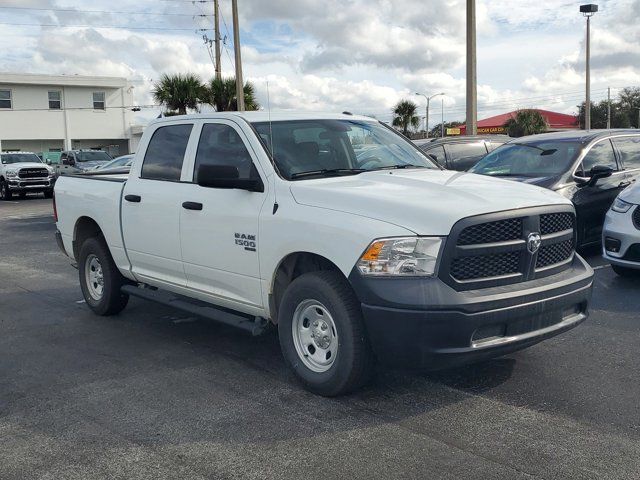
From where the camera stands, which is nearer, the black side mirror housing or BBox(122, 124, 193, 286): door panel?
BBox(122, 124, 193, 286): door panel

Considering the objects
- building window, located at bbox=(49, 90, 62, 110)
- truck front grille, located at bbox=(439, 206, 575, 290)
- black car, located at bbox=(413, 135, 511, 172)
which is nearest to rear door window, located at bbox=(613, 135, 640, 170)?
black car, located at bbox=(413, 135, 511, 172)

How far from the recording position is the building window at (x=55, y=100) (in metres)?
42.8

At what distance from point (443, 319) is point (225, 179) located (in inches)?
74.8

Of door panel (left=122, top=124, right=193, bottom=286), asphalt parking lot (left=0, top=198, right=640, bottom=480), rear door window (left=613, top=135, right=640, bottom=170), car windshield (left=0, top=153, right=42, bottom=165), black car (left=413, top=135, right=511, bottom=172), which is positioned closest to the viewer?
asphalt parking lot (left=0, top=198, right=640, bottom=480)

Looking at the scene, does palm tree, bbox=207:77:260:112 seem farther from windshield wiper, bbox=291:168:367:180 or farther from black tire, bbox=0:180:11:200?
windshield wiper, bbox=291:168:367:180

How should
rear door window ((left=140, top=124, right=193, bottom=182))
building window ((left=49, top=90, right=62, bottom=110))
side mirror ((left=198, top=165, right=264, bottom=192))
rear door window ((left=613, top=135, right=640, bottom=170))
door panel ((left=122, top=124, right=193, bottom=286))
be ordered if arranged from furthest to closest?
building window ((left=49, top=90, right=62, bottom=110)), rear door window ((left=613, top=135, right=640, bottom=170)), rear door window ((left=140, top=124, right=193, bottom=182)), door panel ((left=122, top=124, right=193, bottom=286)), side mirror ((left=198, top=165, right=264, bottom=192))

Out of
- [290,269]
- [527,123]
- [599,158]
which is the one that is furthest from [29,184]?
[527,123]

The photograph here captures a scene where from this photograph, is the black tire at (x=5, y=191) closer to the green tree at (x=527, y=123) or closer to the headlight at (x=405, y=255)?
the headlight at (x=405, y=255)

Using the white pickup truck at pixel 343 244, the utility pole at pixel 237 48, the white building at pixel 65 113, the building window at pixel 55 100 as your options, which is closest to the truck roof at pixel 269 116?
the white pickup truck at pixel 343 244

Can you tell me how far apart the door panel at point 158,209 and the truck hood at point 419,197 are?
147cm

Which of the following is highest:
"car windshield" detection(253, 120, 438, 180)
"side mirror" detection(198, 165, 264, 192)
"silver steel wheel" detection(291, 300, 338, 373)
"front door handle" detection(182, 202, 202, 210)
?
"car windshield" detection(253, 120, 438, 180)

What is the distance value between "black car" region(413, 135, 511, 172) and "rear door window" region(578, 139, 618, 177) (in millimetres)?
2885

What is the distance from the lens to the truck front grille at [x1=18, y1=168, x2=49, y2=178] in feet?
90.8

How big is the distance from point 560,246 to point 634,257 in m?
3.27
